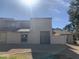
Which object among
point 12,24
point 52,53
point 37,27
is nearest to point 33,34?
point 37,27

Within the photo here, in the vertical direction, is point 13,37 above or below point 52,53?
above

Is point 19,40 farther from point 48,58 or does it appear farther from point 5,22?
point 48,58

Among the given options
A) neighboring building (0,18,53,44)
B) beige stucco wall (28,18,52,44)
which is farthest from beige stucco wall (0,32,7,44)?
beige stucco wall (28,18,52,44)

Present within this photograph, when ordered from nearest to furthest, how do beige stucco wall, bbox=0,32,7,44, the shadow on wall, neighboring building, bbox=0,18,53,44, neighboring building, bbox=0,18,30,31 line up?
1. the shadow on wall
2. beige stucco wall, bbox=0,32,7,44
3. neighboring building, bbox=0,18,53,44
4. neighboring building, bbox=0,18,30,31

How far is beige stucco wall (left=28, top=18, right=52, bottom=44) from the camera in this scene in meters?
42.4

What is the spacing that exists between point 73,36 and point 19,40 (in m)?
21.2

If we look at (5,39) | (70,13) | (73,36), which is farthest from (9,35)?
(73,36)

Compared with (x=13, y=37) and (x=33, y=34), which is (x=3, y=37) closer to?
(x=13, y=37)

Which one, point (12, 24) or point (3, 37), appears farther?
point (12, 24)

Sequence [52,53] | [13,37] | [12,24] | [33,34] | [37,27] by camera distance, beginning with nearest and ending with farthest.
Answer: [52,53] → [13,37] → [33,34] → [37,27] → [12,24]

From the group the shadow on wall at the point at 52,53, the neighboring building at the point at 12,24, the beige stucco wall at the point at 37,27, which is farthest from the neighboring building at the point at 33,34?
the shadow on wall at the point at 52,53

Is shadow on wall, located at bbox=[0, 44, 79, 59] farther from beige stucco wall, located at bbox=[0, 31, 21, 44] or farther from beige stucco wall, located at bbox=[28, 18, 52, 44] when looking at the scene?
beige stucco wall, located at bbox=[28, 18, 52, 44]

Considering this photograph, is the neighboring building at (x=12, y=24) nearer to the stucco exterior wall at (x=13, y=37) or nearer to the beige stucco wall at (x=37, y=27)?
the stucco exterior wall at (x=13, y=37)

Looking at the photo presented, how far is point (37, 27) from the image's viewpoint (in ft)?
142
